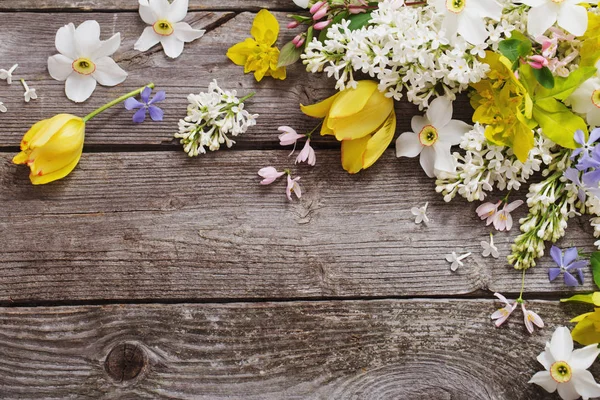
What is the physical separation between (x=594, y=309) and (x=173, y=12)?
0.79m

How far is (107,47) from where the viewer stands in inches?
39.6

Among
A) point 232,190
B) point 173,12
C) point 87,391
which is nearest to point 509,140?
point 232,190

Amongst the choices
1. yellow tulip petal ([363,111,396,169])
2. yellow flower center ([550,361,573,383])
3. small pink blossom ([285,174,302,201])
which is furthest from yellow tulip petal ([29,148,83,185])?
yellow flower center ([550,361,573,383])

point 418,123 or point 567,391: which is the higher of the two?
point 418,123

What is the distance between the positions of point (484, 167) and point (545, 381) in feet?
1.08

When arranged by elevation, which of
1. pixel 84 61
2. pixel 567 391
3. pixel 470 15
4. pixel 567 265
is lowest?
pixel 567 391

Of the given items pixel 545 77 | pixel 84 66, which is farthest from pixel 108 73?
pixel 545 77

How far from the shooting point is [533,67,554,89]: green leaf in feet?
2.91

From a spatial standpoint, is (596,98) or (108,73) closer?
(596,98)

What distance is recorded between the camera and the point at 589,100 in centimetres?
91

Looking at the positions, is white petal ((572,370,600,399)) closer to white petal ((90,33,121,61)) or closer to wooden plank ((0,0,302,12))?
wooden plank ((0,0,302,12))

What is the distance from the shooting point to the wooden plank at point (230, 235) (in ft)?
3.22

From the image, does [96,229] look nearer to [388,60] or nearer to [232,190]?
[232,190]

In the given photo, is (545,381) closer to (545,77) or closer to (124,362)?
(545,77)
